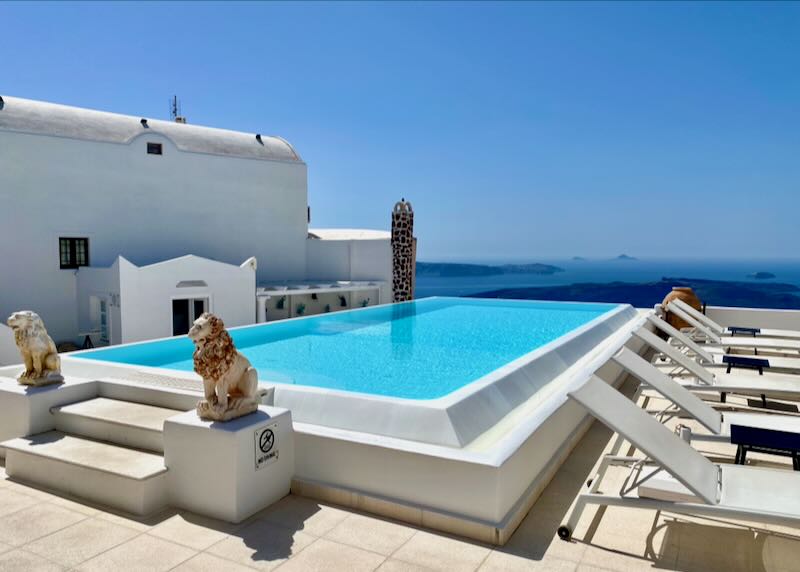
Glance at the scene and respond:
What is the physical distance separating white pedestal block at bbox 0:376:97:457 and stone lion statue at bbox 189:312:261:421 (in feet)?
7.19

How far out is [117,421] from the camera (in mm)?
5059

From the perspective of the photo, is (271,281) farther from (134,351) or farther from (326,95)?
(134,351)

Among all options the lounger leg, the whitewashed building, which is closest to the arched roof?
the whitewashed building

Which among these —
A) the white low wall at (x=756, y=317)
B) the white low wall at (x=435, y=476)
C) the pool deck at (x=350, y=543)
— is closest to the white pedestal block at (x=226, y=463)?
the pool deck at (x=350, y=543)

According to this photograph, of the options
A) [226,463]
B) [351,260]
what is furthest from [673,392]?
[351,260]

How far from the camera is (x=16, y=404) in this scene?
5402mm

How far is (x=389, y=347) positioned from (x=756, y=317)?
33.4 feet

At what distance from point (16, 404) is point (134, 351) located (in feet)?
12.4

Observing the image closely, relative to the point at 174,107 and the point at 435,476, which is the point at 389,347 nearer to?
the point at 435,476

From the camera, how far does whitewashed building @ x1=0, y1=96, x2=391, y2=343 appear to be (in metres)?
15.0

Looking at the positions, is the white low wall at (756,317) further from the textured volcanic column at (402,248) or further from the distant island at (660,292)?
the distant island at (660,292)

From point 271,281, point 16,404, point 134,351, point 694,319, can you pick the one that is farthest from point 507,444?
point 271,281

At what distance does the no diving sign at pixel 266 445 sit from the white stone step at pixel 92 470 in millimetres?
787

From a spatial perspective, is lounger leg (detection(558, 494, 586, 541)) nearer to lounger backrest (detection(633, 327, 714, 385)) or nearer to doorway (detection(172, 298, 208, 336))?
lounger backrest (detection(633, 327, 714, 385))
